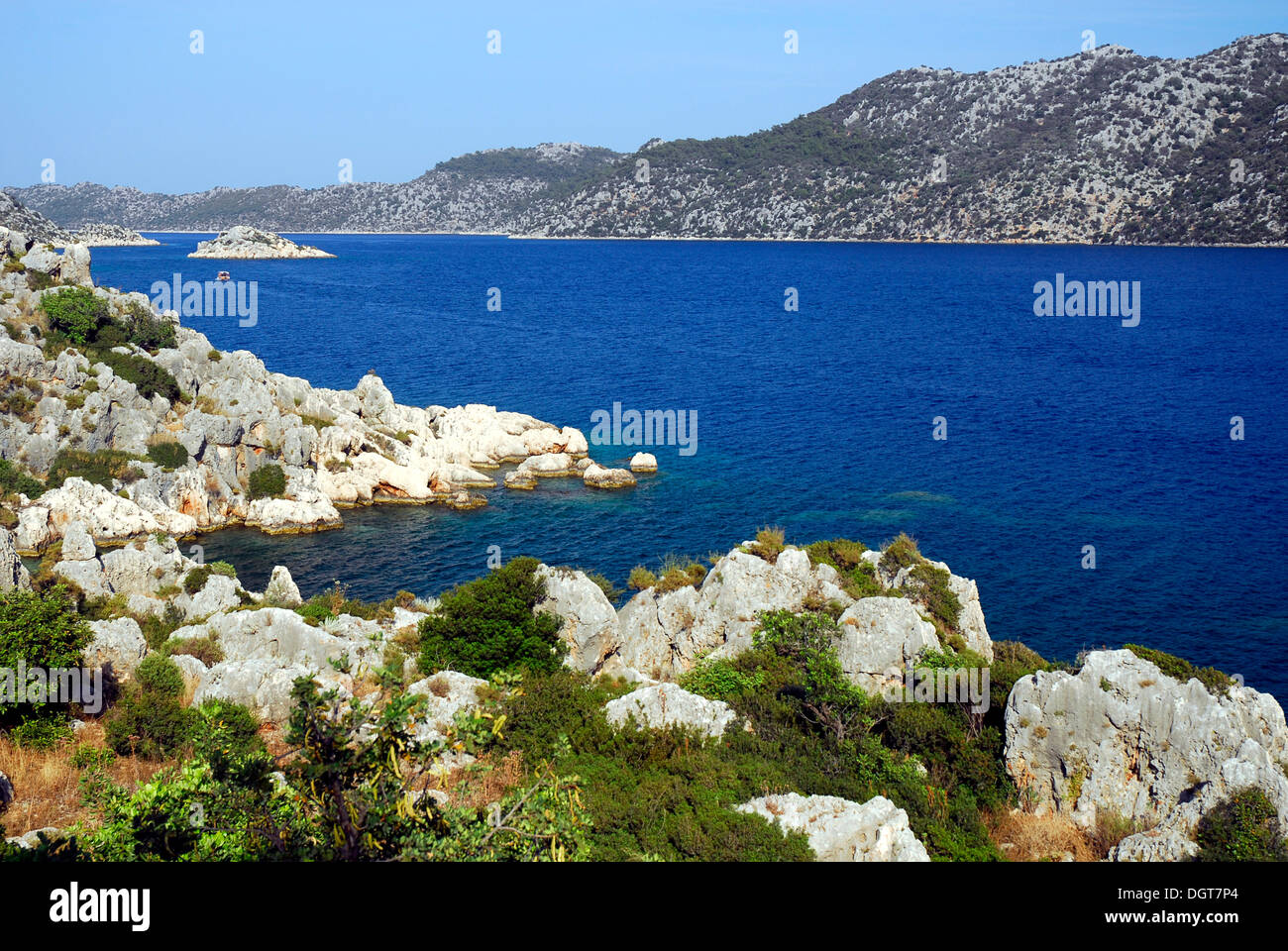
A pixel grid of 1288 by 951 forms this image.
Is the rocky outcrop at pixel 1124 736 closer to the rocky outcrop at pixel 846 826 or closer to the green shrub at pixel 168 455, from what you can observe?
the rocky outcrop at pixel 846 826

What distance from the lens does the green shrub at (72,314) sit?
50.2 meters

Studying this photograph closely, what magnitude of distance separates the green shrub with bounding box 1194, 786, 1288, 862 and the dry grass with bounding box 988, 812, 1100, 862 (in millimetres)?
1940

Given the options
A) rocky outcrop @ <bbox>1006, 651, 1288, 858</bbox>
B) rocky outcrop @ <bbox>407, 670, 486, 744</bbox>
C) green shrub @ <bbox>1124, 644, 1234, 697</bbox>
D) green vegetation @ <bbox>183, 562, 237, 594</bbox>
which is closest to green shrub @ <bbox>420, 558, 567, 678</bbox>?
rocky outcrop @ <bbox>407, 670, 486, 744</bbox>

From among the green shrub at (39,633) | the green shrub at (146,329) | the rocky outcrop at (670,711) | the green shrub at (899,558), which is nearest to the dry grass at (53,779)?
the green shrub at (39,633)

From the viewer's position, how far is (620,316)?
11900 centimetres

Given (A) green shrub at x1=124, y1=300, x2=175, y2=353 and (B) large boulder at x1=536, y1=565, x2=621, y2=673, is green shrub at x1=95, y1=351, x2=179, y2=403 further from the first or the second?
(B) large boulder at x1=536, y1=565, x2=621, y2=673

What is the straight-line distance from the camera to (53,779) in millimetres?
14094

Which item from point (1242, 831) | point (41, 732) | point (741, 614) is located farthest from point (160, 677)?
point (1242, 831)

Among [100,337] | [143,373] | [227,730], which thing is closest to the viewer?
[227,730]

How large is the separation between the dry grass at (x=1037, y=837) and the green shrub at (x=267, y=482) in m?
41.8

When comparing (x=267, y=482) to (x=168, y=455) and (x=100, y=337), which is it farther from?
(x=100, y=337)

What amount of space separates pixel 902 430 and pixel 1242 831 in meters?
52.4

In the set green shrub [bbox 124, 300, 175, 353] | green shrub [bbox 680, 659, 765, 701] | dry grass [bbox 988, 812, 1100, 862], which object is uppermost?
green shrub [bbox 124, 300, 175, 353]

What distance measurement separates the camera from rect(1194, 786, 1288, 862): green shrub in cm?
1314
